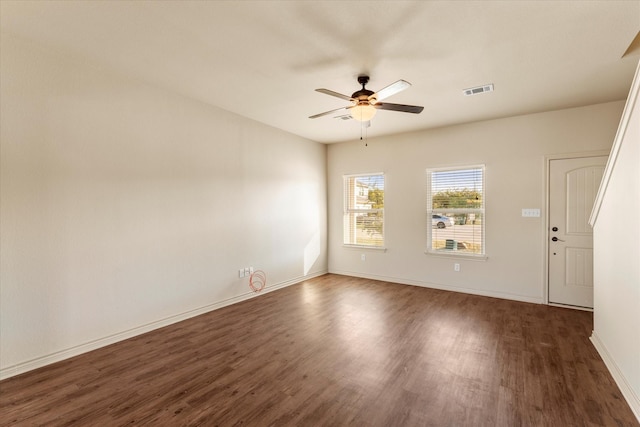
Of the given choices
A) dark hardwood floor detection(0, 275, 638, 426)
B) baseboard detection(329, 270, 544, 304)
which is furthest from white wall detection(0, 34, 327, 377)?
baseboard detection(329, 270, 544, 304)

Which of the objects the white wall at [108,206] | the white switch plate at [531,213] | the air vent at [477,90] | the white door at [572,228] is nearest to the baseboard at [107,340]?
the white wall at [108,206]

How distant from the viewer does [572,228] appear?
162 inches

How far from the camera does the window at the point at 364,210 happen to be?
19.2 ft

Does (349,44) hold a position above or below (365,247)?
above

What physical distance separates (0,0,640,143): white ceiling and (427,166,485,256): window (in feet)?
4.75

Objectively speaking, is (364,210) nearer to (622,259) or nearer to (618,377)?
(622,259)

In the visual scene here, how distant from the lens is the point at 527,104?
3.98 m

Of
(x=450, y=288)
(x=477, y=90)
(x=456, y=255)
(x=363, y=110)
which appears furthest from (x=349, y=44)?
(x=450, y=288)

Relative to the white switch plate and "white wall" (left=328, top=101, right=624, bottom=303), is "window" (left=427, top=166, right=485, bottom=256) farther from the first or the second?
the white switch plate

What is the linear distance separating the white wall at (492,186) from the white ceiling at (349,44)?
20.6 inches

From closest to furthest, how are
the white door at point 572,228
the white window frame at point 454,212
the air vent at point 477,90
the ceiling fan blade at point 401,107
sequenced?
1. the ceiling fan blade at point 401,107
2. the air vent at point 477,90
3. the white door at point 572,228
4. the white window frame at point 454,212

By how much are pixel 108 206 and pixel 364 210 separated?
4337 mm

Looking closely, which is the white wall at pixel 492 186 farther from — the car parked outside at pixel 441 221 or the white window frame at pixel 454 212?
the car parked outside at pixel 441 221

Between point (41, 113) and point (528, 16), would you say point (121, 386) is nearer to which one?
point (41, 113)
